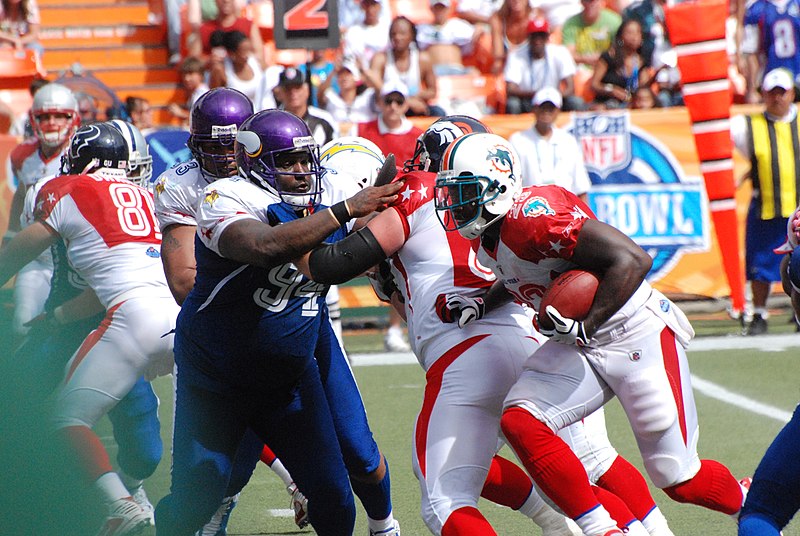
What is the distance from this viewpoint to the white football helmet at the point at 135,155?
5570mm

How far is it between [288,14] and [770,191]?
160 inches

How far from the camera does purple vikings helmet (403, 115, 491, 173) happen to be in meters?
4.59

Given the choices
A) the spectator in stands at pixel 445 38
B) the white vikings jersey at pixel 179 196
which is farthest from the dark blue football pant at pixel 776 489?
the spectator in stands at pixel 445 38

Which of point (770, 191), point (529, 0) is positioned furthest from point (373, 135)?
point (529, 0)

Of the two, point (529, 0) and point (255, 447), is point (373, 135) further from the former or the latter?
point (255, 447)

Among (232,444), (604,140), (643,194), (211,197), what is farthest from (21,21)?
(232,444)

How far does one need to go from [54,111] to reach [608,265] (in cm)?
458

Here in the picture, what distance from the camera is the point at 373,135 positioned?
9977 millimetres

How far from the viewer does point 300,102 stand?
360 inches

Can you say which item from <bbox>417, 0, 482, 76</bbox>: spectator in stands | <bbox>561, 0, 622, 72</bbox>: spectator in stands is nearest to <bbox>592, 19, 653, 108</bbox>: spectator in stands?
<bbox>561, 0, 622, 72</bbox>: spectator in stands

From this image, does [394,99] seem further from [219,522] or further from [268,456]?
[219,522]

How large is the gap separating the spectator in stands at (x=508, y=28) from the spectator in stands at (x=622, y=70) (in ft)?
3.23

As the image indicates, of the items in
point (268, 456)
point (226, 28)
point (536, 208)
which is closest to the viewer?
point (536, 208)

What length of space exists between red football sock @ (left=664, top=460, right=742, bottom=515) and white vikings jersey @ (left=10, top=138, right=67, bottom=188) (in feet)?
15.1
